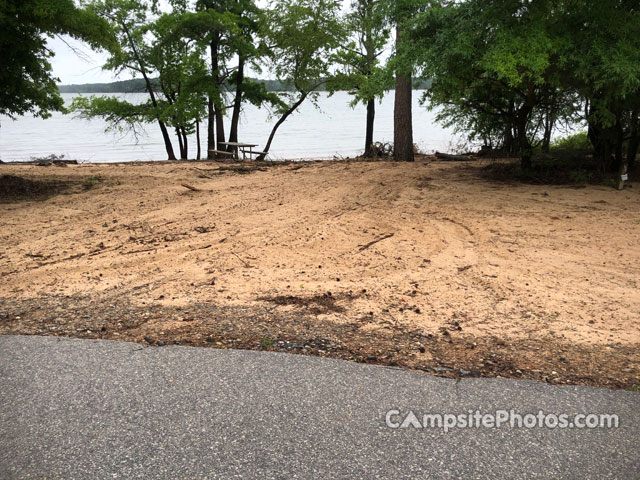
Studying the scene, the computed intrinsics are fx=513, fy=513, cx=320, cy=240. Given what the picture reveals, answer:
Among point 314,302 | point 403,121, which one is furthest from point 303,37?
point 314,302

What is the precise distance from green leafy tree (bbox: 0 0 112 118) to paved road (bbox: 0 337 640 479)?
26.7ft

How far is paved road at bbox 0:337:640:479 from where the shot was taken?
2.53 meters

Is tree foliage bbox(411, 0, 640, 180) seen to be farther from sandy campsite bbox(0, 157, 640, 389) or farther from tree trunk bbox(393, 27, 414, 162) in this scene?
tree trunk bbox(393, 27, 414, 162)

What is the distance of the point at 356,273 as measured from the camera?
551 cm

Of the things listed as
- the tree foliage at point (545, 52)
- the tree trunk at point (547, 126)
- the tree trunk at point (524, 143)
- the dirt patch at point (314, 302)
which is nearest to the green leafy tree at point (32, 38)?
the tree foliage at point (545, 52)

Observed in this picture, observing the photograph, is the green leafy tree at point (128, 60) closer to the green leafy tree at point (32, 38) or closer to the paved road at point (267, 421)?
the green leafy tree at point (32, 38)

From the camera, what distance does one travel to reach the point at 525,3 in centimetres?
816

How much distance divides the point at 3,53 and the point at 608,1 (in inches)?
430

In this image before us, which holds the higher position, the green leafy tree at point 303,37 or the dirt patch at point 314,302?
the green leafy tree at point 303,37

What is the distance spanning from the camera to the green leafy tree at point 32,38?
936 cm

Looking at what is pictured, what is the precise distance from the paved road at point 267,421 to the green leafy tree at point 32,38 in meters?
8.14

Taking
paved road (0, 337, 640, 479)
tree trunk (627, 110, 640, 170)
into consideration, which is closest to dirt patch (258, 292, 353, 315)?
paved road (0, 337, 640, 479)

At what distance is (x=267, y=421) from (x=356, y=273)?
279 centimetres

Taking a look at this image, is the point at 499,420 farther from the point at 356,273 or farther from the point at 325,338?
the point at 356,273
